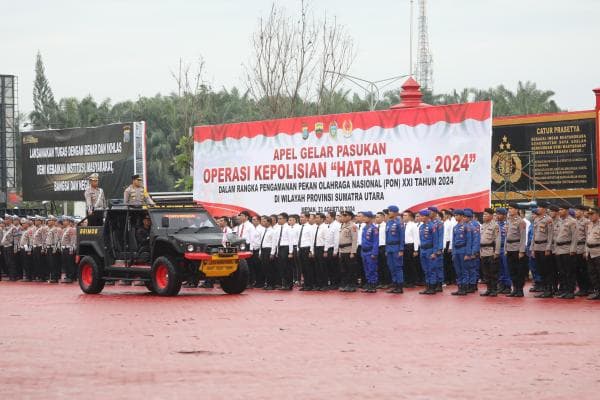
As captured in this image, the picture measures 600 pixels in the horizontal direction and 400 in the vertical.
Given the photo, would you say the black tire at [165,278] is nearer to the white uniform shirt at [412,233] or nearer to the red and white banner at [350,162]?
the red and white banner at [350,162]

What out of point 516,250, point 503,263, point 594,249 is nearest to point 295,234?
point 503,263

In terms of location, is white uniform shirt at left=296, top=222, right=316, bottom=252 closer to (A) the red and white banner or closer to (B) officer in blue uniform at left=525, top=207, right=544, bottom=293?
(A) the red and white banner

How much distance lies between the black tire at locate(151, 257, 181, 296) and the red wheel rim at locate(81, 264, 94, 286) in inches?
82.0

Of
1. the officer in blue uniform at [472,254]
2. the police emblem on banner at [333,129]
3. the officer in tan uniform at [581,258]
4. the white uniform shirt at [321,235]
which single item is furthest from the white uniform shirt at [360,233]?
the officer in tan uniform at [581,258]

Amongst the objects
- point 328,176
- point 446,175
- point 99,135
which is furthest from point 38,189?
point 446,175

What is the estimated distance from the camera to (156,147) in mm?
64125

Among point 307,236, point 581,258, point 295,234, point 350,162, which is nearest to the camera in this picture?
point 581,258

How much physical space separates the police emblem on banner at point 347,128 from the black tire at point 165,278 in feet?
17.9

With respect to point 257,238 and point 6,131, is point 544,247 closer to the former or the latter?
point 257,238

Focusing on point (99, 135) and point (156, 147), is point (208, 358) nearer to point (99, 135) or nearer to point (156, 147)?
point (99, 135)

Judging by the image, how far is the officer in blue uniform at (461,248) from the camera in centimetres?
2181

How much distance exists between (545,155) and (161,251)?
13122 millimetres

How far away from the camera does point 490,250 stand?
846 inches

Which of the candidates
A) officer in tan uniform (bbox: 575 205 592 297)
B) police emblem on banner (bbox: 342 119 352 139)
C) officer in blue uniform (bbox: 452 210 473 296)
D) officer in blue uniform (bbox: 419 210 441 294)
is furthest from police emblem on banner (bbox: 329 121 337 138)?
officer in tan uniform (bbox: 575 205 592 297)
